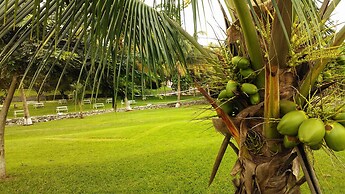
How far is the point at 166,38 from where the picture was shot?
194 cm

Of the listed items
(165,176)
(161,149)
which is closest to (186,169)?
(165,176)

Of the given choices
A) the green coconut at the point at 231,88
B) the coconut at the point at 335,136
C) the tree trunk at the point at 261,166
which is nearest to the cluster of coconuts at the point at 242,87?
the green coconut at the point at 231,88

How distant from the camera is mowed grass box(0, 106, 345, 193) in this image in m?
5.05

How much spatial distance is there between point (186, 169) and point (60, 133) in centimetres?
723

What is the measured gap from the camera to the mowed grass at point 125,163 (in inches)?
199

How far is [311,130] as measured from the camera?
109 centimetres

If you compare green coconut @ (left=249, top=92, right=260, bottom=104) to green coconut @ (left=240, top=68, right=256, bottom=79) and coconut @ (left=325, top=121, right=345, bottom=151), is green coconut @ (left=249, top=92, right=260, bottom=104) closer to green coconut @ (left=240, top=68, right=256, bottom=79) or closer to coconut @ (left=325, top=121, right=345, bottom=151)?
green coconut @ (left=240, top=68, right=256, bottom=79)

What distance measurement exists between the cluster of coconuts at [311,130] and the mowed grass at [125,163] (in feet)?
5.20

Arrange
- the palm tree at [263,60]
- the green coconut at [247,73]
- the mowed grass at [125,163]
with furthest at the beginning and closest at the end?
the mowed grass at [125,163] → the green coconut at [247,73] → the palm tree at [263,60]

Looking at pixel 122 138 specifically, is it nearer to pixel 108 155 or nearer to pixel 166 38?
pixel 108 155

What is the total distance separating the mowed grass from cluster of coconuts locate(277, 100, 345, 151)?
158 centimetres

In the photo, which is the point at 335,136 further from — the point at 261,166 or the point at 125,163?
the point at 125,163

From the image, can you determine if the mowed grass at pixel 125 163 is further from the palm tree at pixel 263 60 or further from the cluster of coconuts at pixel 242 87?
the cluster of coconuts at pixel 242 87

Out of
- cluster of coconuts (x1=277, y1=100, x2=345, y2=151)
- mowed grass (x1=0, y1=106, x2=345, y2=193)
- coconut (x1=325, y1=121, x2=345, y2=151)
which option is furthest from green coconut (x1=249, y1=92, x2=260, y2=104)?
mowed grass (x1=0, y1=106, x2=345, y2=193)
